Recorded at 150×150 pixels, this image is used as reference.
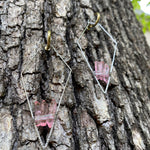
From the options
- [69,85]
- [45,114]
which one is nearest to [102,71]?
[69,85]

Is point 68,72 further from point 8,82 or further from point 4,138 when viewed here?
point 4,138

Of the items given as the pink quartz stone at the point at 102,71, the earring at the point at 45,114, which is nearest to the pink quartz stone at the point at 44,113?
the earring at the point at 45,114

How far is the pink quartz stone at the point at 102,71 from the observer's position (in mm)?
899

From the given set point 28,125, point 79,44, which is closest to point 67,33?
point 79,44

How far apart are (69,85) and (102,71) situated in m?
0.21

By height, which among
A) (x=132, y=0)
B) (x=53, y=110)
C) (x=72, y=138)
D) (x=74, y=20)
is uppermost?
(x=132, y=0)

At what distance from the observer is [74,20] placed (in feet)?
3.39

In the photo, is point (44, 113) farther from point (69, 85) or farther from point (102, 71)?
point (102, 71)

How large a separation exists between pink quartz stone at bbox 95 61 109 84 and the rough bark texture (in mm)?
45

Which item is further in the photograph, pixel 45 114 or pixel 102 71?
pixel 102 71

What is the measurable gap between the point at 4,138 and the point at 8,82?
24 cm

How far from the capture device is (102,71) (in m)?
0.91

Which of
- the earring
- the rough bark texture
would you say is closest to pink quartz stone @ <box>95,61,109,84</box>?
the rough bark texture

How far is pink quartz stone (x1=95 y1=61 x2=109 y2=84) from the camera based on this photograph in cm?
90
